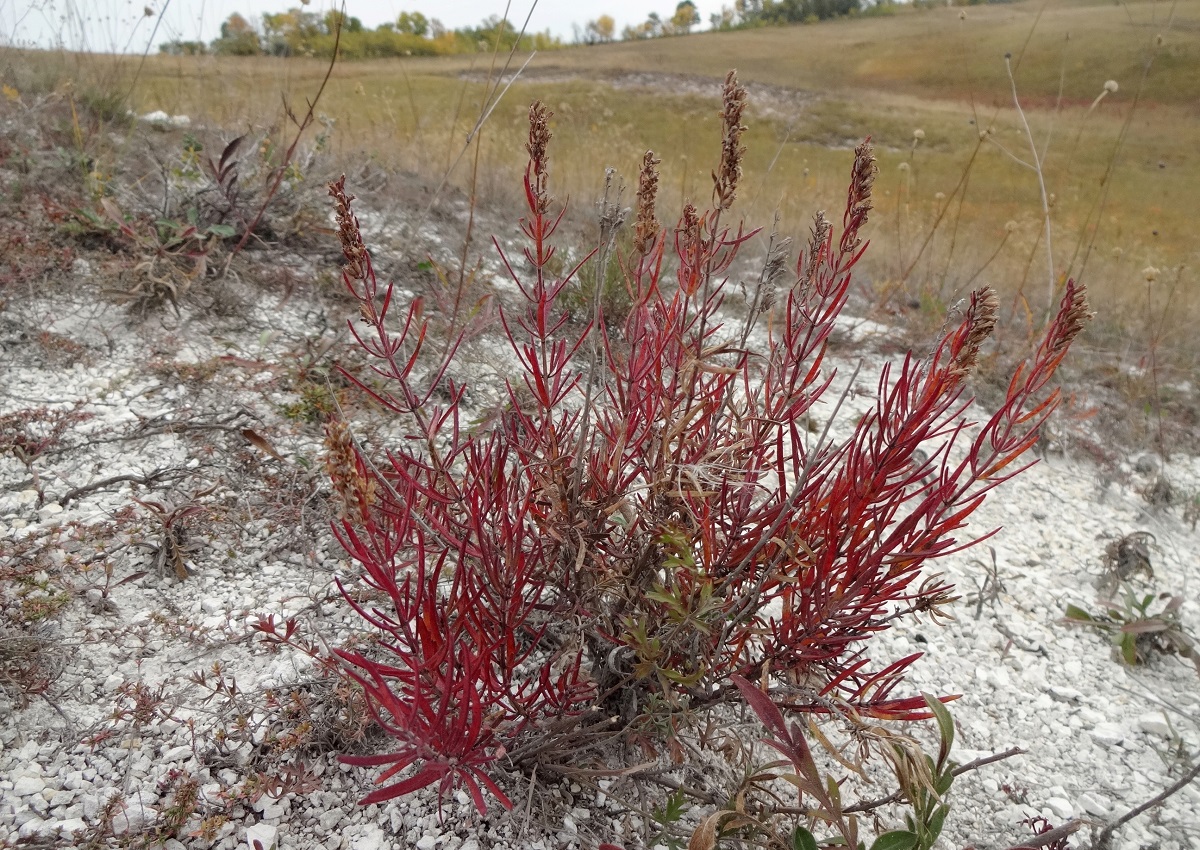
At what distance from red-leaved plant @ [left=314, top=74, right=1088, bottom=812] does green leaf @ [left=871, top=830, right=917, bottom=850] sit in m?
0.18

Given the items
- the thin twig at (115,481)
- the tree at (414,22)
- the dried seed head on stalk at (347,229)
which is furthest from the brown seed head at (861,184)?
the tree at (414,22)

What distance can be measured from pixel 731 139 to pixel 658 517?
619 mm

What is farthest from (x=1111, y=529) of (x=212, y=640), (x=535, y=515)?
(x=212, y=640)

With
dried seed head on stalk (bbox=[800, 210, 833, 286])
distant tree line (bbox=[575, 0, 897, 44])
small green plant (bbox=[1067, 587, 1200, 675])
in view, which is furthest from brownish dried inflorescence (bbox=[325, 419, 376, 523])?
distant tree line (bbox=[575, 0, 897, 44])

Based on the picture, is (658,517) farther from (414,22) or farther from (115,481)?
(414,22)

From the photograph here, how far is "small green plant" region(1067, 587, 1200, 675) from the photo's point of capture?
6.78 feet

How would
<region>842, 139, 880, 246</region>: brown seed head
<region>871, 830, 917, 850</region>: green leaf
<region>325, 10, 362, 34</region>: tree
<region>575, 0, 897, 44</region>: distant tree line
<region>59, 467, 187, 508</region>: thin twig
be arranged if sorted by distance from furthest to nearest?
<region>575, 0, 897, 44</region>: distant tree line, <region>325, 10, 362, 34</region>: tree, <region>59, 467, 187, 508</region>: thin twig, <region>871, 830, 917, 850</region>: green leaf, <region>842, 139, 880, 246</region>: brown seed head

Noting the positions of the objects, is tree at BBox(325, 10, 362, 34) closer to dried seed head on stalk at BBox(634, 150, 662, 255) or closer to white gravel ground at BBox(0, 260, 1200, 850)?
Result: white gravel ground at BBox(0, 260, 1200, 850)

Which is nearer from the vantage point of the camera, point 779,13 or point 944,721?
point 944,721

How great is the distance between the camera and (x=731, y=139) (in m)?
0.99

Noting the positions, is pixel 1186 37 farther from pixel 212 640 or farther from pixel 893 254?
pixel 212 640

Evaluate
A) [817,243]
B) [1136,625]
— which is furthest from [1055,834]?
[1136,625]

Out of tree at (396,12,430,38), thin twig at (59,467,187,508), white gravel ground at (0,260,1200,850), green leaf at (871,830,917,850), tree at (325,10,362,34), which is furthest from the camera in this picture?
tree at (396,12,430,38)

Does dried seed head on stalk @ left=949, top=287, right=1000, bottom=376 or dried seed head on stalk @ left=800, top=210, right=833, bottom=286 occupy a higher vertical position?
dried seed head on stalk @ left=800, top=210, right=833, bottom=286
